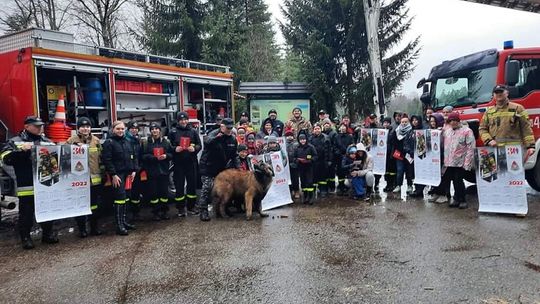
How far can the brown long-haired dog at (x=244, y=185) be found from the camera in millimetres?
6891

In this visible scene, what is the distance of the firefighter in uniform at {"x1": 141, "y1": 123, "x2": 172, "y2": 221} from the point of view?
6824 mm

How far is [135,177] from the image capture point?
7004mm

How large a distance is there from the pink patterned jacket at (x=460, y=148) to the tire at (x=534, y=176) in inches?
73.4

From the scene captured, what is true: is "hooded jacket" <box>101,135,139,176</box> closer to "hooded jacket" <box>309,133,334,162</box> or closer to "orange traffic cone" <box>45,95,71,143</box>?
"orange traffic cone" <box>45,95,71,143</box>

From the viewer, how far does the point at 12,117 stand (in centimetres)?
670

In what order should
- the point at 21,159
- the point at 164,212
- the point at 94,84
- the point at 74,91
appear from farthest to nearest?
the point at 94,84 → the point at 74,91 → the point at 164,212 → the point at 21,159

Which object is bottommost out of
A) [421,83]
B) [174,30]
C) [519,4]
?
[421,83]

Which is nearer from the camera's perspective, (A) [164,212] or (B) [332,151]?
(A) [164,212]

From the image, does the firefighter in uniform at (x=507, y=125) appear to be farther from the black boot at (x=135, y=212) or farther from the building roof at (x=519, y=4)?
the building roof at (x=519, y=4)

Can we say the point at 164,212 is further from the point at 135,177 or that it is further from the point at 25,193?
the point at 25,193

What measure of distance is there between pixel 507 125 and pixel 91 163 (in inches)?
251

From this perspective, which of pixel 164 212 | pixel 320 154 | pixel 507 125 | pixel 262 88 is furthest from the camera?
pixel 262 88

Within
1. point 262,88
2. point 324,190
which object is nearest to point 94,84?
point 324,190

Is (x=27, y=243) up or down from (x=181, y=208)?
down
